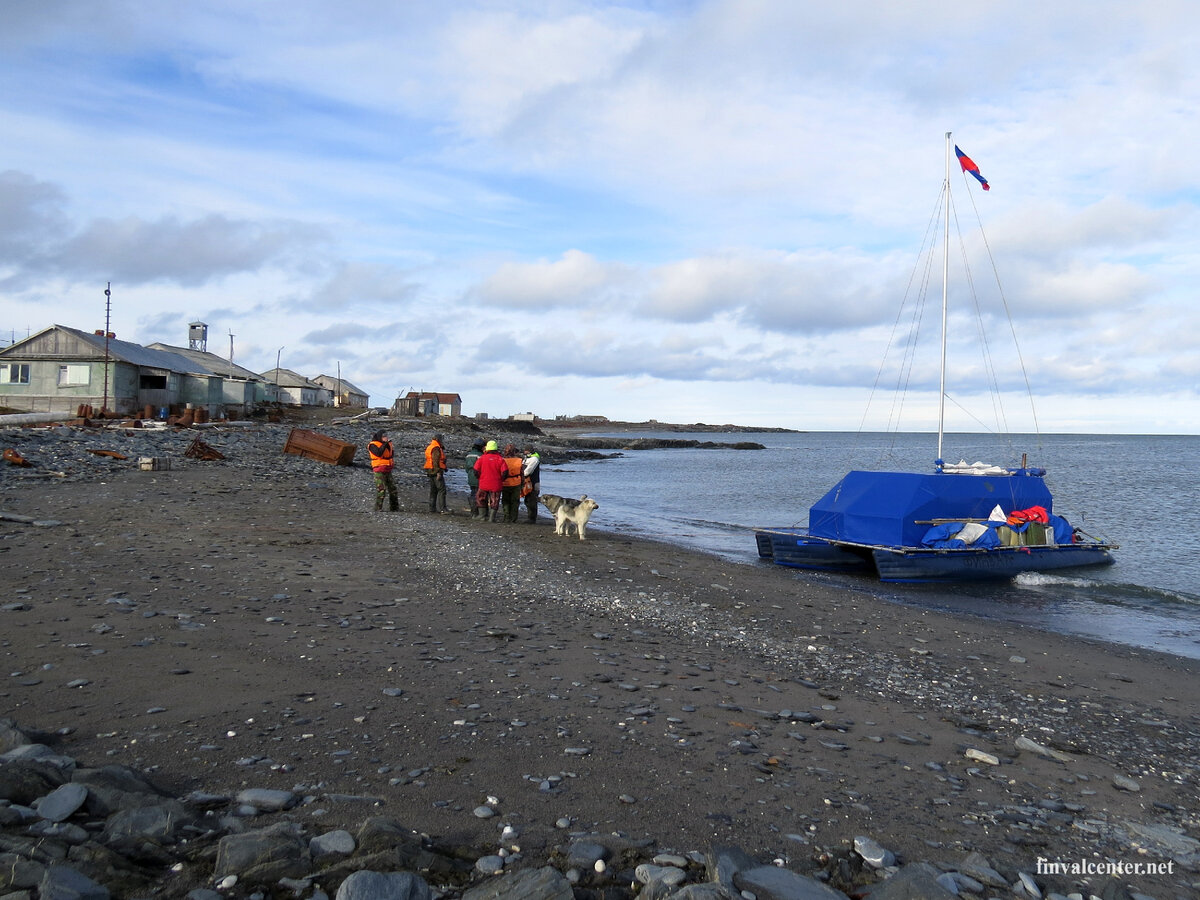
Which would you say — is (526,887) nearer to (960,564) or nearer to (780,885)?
(780,885)

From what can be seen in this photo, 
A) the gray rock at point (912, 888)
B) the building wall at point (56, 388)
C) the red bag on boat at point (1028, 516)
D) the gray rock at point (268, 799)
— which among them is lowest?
the gray rock at point (912, 888)

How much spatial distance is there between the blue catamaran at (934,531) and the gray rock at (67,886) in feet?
56.6

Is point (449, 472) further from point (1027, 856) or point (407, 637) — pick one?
point (1027, 856)

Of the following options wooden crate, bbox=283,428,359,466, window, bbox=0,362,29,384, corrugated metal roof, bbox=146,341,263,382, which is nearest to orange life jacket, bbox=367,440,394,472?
wooden crate, bbox=283,428,359,466

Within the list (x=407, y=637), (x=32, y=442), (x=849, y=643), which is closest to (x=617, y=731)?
(x=407, y=637)

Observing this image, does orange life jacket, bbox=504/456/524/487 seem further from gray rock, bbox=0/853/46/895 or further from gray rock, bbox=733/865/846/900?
gray rock, bbox=0/853/46/895

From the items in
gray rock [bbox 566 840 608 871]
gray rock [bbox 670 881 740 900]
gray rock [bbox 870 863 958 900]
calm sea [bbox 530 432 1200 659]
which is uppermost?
gray rock [bbox 670 881 740 900]

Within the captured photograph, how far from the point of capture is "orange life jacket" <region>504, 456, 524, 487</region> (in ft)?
65.5

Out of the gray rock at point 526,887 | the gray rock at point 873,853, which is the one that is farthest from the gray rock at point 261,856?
the gray rock at point 873,853

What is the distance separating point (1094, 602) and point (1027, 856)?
49.8ft

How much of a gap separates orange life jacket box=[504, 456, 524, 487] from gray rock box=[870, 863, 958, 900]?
16259mm

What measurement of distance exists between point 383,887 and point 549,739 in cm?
244

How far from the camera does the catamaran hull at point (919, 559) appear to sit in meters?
18.2

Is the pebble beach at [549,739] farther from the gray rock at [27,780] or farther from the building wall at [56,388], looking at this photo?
the building wall at [56,388]
